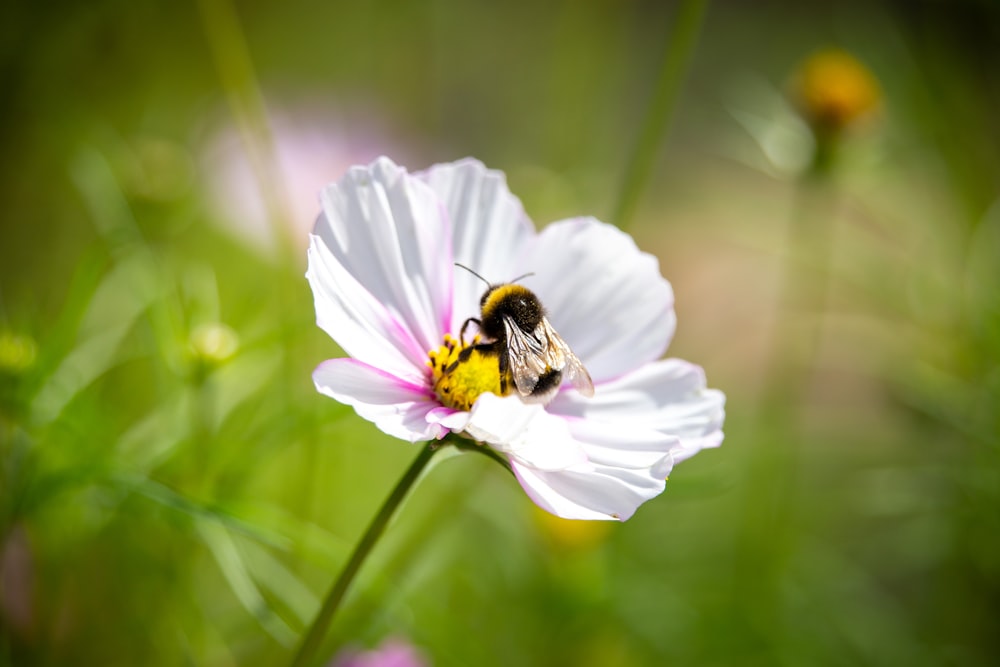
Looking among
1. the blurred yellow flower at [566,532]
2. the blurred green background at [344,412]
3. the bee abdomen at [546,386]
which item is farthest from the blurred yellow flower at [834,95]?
the bee abdomen at [546,386]

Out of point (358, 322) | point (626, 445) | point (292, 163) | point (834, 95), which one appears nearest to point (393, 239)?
point (358, 322)

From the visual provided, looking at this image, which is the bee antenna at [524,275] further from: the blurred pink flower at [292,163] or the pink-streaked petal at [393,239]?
the blurred pink flower at [292,163]

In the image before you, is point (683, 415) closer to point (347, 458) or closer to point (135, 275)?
point (135, 275)

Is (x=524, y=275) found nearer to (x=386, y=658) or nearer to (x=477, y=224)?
(x=477, y=224)

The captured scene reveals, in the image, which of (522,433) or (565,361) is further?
(565,361)

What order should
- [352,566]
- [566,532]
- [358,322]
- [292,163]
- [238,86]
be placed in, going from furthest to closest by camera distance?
[292,163] → [566,532] → [238,86] → [358,322] → [352,566]

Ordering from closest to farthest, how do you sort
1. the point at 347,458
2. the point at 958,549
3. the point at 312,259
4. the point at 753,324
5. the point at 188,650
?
1. the point at 312,259
2. the point at 188,650
3. the point at 958,549
4. the point at 347,458
5. the point at 753,324

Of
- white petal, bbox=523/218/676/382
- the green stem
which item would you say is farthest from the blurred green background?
the green stem

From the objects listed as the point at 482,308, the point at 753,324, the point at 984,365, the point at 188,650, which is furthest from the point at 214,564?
the point at 753,324
